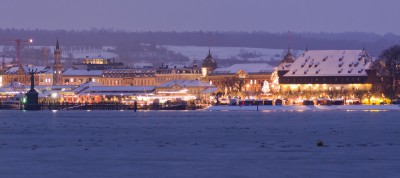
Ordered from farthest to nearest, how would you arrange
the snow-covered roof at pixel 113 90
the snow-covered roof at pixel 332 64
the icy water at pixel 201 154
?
the snow-covered roof at pixel 113 90 → the snow-covered roof at pixel 332 64 → the icy water at pixel 201 154

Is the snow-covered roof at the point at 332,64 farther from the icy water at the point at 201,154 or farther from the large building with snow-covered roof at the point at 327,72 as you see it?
the icy water at the point at 201,154

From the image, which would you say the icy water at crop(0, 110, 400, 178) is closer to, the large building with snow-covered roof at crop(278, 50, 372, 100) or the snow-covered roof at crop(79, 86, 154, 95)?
the large building with snow-covered roof at crop(278, 50, 372, 100)

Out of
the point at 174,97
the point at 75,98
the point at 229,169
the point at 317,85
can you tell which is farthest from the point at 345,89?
the point at 229,169

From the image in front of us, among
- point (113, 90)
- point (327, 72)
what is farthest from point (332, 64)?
point (113, 90)

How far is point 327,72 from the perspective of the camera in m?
188

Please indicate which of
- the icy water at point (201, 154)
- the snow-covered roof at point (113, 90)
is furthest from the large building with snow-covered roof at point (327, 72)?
the icy water at point (201, 154)

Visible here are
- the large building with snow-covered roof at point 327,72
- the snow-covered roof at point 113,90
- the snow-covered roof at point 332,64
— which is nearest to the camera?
the large building with snow-covered roof at point 327,72

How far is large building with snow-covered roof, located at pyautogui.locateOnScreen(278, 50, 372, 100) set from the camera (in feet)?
613

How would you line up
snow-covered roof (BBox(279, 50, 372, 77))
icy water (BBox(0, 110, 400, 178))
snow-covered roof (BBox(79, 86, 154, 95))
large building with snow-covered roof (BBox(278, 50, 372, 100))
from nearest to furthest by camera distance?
icy water (BBox(0, 110, 400, 178)) < large building with snow-covered roof (BBox(278, 50, 372, 100)) < snow-covered roof (BBox(279, 50, 372, 77)) < snow-covered roof (BBox(79, 86, 154, 95))

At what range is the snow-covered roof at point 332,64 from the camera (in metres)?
188

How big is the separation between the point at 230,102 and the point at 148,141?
352 ft

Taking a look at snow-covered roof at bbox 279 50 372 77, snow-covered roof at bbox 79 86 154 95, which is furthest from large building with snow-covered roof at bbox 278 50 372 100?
snow-covered roof at bbox 79 86 154 95

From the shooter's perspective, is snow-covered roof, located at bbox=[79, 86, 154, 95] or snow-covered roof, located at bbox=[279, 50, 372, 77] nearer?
snow-covered roof, located at bbox=[279, 50, 372, 77]

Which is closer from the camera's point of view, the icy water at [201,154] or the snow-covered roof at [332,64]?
the icy water at [201,154]
